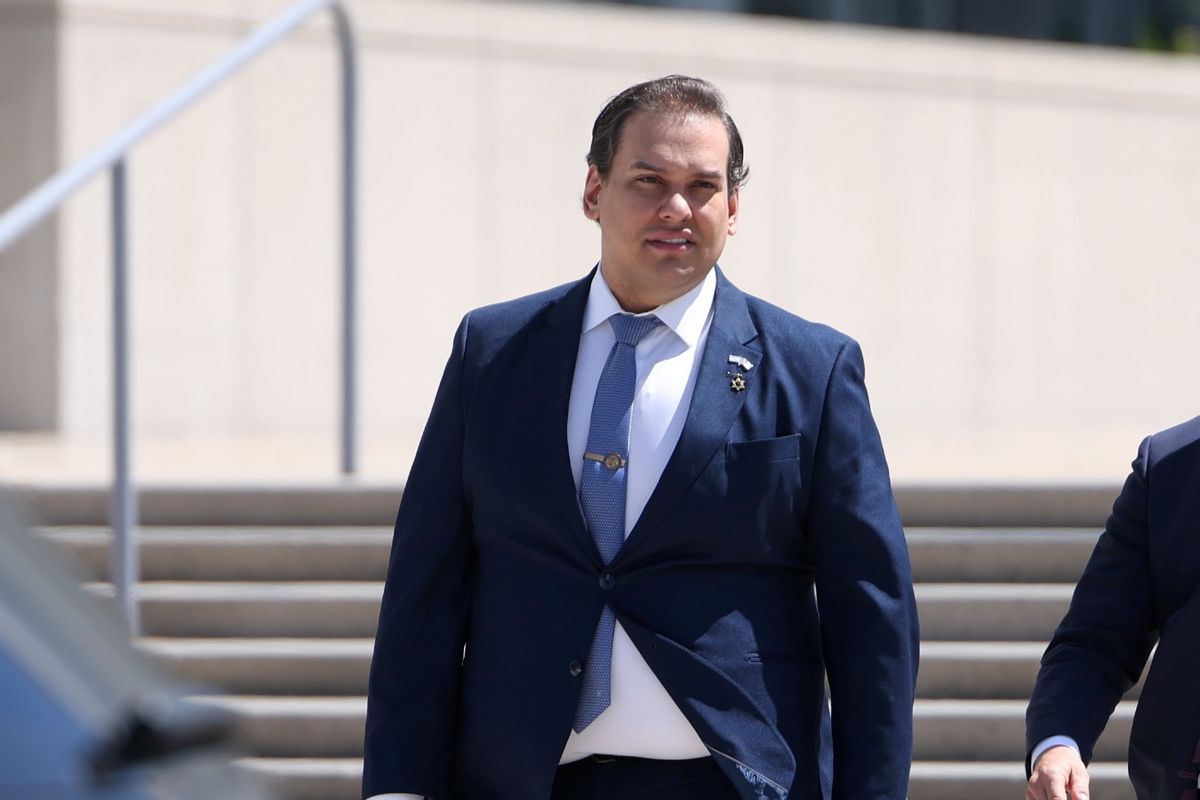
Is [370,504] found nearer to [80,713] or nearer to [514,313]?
[514,313]

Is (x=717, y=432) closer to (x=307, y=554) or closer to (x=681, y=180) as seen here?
(x=681, y=180)

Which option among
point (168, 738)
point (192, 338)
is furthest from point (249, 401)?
point (168, 738)

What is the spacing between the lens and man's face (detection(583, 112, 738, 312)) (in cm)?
279

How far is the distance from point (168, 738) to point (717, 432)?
4.82ft

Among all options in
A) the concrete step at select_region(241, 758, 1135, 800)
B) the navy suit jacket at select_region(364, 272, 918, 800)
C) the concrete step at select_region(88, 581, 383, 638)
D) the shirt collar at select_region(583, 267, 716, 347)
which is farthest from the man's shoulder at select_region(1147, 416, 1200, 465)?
the concrete step at select_region(88, 581, 383, 638)

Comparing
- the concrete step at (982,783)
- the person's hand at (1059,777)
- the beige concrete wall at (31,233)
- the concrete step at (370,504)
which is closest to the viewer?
the person's hand at (1059,777)

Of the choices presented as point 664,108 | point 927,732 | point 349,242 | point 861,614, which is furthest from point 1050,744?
point 349,242

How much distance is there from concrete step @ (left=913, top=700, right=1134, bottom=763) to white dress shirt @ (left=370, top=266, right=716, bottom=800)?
2.61 meters

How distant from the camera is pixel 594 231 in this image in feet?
36.2

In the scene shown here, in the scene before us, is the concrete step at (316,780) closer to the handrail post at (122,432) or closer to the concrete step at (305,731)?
the concrete step at (305,731)

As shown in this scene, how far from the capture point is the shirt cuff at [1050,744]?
111 inches

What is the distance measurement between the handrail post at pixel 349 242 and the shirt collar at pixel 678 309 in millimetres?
3489

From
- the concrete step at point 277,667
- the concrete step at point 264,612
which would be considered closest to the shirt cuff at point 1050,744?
the concrete step at point 277,667

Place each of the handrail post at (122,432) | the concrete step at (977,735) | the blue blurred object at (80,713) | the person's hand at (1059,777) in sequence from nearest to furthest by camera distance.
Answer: the blue blurred object at (80,713), the person's hand at (1059,777), the concrete step at (977,735), the handrail post at (122,432)
